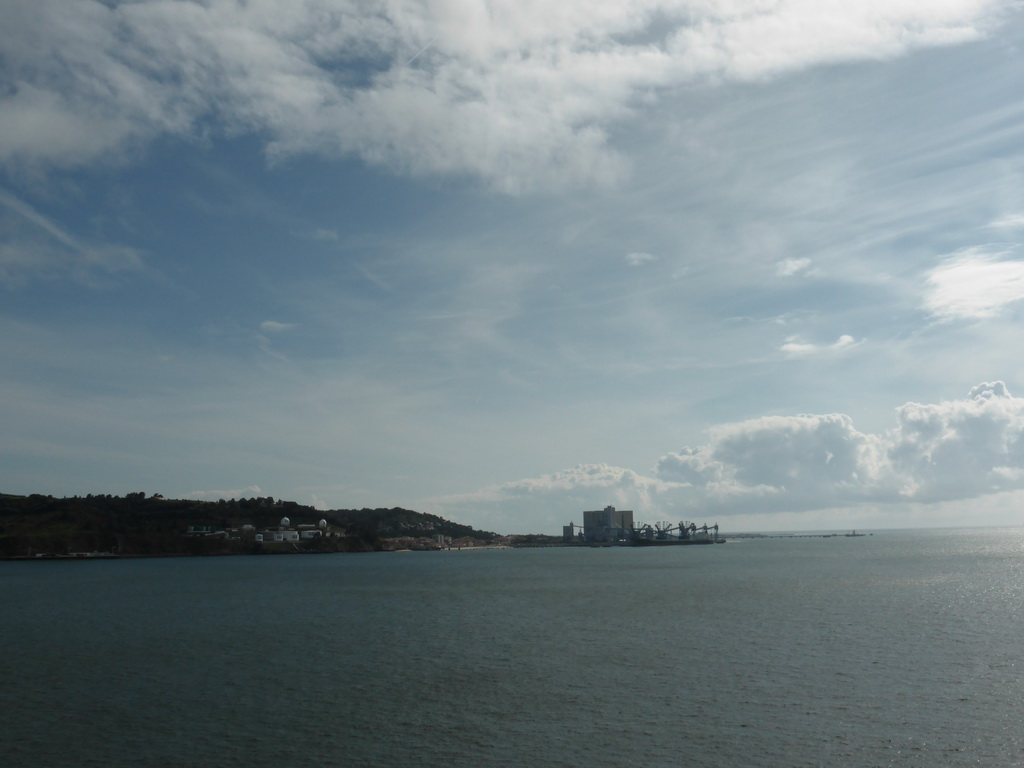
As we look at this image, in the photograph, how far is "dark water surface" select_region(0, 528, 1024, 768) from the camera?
92.9 feet

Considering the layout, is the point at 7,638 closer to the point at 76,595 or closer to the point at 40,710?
the point at 40,710

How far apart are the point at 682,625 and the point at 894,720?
29.3 m

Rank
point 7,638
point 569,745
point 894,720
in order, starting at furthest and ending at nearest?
point 7,638
point 894,720
point 569,745

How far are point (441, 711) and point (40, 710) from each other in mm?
19168

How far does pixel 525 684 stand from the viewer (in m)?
38.8

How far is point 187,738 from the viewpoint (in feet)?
99.9

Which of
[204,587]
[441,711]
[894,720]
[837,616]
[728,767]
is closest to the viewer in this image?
[728,767]

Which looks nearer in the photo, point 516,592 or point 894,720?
point 894,720

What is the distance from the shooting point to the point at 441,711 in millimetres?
33938

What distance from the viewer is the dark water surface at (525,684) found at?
1115 inches

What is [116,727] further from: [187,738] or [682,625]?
[682,625]

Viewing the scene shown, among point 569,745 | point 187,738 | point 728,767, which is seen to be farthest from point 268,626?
point 728,767

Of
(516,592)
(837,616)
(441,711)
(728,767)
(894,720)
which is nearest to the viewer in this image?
(728,767)

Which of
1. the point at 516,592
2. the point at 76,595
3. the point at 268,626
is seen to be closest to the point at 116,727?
the point at 268,626
